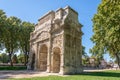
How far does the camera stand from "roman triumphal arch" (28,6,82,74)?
829 inches

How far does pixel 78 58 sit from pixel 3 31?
61.0 feet

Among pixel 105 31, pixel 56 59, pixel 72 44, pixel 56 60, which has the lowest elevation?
pixel 56 60

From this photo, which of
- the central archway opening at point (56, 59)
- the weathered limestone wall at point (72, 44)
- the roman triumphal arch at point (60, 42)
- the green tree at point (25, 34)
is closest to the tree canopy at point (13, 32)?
the green tree at point (25, 34)

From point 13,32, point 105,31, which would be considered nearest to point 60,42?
point 105,31

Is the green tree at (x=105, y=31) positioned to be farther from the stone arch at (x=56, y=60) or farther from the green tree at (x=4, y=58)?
the green tree at (x=4, y=58)

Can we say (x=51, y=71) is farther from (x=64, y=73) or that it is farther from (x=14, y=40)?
(x=14, y=40)

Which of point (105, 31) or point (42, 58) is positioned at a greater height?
point (105, 31)

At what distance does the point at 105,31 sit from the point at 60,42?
751 cm

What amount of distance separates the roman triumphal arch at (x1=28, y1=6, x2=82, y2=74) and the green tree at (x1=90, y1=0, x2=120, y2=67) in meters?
3.50

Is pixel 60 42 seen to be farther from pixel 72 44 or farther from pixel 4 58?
pixel 4 58

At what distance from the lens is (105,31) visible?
81.5 feet

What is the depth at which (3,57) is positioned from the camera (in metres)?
78.6

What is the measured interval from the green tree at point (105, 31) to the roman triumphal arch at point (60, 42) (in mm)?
3500

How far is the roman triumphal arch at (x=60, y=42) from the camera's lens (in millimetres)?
21062
